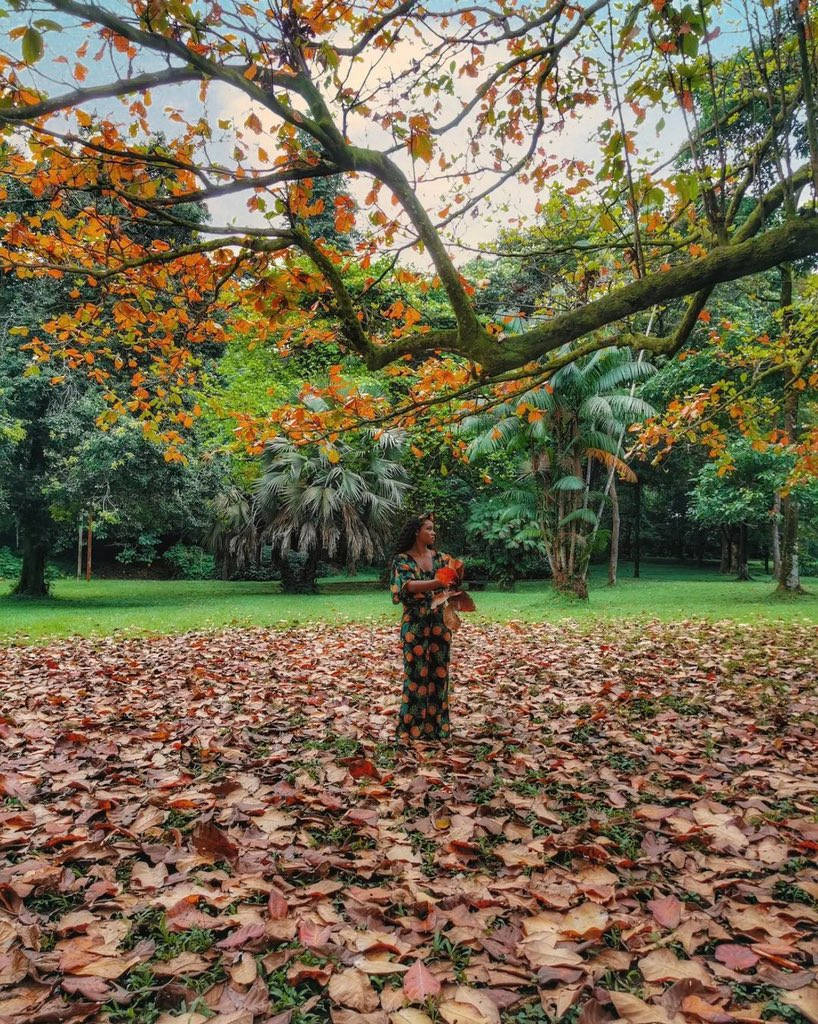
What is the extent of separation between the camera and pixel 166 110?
16.9 ft

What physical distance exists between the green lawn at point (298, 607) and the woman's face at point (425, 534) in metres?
8.09

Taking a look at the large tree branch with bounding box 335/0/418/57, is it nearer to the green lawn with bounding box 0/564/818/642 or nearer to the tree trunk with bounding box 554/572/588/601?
the green lawn with bounding box 0/564/818/642

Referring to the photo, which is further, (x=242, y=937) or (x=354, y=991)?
(x=242, y=937)

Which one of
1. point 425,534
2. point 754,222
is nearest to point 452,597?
point 425,534

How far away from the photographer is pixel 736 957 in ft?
7.82

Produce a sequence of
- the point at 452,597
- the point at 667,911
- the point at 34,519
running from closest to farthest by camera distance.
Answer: the point at 667,911 → the point at 452,597 → the point at 34,519

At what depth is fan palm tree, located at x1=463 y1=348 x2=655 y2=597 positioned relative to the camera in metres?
16.7

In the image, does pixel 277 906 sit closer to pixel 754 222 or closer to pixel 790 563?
pixel 754 222

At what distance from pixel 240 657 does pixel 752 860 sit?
7.16m

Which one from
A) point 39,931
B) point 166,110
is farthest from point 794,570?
point 39,931

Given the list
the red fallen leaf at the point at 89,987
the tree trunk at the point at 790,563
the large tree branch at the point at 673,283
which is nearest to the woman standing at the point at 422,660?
the large tree branch at the point at 673,283

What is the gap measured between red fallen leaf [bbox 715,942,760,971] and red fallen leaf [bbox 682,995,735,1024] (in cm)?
26

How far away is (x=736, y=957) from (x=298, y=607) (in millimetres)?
15251

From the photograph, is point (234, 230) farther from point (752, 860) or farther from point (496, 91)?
point (752, 860)
